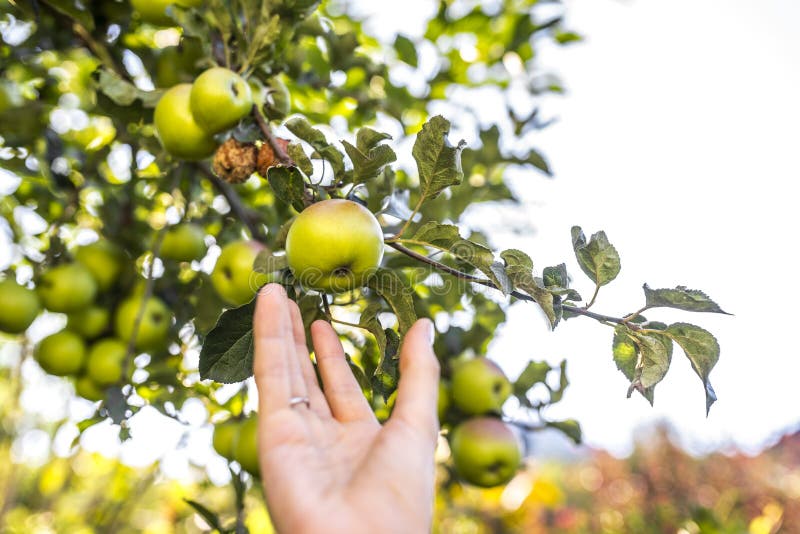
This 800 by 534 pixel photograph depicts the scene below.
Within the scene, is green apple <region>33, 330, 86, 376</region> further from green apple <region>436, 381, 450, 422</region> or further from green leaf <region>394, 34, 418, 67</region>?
green leaf <region>394, 34, 418, 67</region>

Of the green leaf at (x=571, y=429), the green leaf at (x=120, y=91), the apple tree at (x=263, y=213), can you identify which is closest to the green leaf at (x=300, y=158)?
the apple tree at (x=263, y=213)

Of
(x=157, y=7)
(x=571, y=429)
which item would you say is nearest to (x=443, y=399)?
(x=571, y=429)

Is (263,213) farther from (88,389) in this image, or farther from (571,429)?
(571,429)

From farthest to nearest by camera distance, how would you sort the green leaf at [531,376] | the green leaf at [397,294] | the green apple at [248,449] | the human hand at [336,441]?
the green leaf at [531,376]
the green apple at [248,449]
the green leaf at [397,294]
the human hand at [336,441]

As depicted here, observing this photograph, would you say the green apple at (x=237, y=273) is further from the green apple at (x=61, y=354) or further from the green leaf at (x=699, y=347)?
the green leaf at (x=699, y=347)

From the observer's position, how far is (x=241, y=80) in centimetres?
115

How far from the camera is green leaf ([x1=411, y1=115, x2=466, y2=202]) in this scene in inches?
36.6

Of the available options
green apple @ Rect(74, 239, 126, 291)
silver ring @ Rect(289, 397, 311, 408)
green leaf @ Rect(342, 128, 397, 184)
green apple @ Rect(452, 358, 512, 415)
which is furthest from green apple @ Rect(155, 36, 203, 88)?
green apple @ Rect(452, 358, 512, 415)

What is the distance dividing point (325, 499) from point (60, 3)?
4.67 ft

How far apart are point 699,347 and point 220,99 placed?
95cm

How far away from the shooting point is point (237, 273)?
139cm

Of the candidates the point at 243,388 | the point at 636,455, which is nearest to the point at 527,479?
the point at 636,455

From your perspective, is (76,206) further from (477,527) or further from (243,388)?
(477,527)

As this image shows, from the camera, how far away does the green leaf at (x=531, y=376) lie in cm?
183
